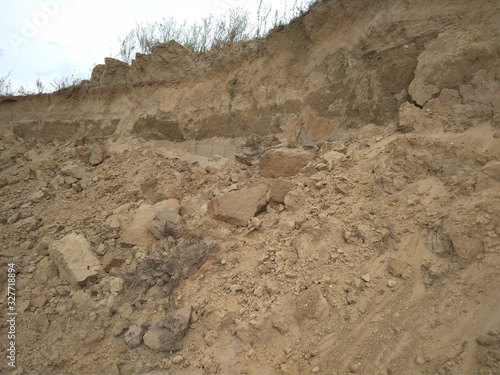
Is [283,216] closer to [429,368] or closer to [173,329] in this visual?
[173,329]

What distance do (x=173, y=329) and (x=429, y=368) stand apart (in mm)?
1964

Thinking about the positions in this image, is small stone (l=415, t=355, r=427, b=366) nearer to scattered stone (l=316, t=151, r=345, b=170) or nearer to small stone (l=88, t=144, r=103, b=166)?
scattered stone (l=316, t=151, r=345, b=170)

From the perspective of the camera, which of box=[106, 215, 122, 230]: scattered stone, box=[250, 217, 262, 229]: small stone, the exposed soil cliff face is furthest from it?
box=[106, 215, 122, 230]: scattered stone

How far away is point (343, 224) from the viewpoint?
3.11 metres

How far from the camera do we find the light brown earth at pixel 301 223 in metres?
2.45

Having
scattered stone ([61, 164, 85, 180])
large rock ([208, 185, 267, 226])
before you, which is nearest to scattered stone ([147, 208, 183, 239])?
large rock ([208, 185, 267, 226])

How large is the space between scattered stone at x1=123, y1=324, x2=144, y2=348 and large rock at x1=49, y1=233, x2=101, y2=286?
101 centimetres

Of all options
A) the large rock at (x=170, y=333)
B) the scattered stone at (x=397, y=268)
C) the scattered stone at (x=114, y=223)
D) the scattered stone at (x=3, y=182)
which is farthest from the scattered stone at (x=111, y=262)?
the scattered stone at (x=3, y=182)

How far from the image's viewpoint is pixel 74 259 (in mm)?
3990

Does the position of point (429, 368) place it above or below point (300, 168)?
below

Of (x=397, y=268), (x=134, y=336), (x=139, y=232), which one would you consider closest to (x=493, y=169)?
(x=397, y=268)

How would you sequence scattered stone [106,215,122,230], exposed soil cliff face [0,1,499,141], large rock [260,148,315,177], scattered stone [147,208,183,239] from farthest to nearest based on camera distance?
scattered stone [106,215,122,230]
large rock [260,148,315,177]
scattered stone [147,208,183,239]
exposed soil cliff face [0,1,499,141]

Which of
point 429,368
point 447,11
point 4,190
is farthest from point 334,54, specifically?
point 4,190

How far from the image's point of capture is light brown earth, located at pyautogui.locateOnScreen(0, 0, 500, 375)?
8.02 feet
